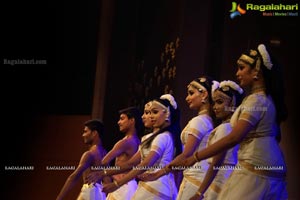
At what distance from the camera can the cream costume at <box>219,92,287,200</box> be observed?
3.48m

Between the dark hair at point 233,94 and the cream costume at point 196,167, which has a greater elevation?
the dark hair at point 233,94

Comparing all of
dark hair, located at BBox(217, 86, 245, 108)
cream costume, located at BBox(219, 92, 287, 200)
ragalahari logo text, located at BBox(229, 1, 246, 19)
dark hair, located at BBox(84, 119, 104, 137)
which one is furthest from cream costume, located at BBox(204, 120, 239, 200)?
dark hair, located at BBox(84, 119, 104, 137)

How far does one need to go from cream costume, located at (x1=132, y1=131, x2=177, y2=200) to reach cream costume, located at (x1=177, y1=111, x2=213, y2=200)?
0.25 m

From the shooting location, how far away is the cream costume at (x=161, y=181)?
15.4ft

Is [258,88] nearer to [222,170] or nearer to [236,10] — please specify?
[222,170]

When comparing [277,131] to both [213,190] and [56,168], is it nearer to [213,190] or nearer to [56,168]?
[213,190]

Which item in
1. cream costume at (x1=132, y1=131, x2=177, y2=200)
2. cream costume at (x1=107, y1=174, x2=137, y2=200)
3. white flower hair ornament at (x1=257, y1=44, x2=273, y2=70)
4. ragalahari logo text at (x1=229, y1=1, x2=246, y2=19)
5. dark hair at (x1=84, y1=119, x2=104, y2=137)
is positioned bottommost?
cream costume at (x1=107, y1=174, x2=137, y2=200)

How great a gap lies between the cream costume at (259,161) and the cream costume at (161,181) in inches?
45.2

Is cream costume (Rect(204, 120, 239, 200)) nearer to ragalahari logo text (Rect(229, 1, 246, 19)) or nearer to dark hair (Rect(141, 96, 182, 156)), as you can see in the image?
dark hair (Rect(141, 96, 182, 156))

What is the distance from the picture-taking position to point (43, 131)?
8.11m

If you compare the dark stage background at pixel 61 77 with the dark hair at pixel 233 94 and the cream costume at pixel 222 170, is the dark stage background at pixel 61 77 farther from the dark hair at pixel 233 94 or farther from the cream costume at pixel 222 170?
the cream costume at pixel 222 170

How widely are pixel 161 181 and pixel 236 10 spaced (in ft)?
6.67

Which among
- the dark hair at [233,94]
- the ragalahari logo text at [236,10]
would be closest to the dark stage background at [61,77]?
the ragalahari logo text at [236,10]

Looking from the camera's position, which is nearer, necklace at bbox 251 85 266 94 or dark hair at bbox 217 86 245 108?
necklace at bbox 251 85 266 94
